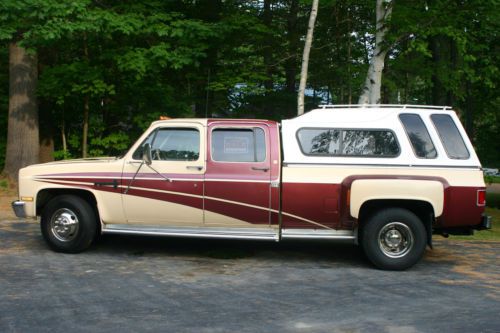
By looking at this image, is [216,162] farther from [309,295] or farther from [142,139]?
[309,295]

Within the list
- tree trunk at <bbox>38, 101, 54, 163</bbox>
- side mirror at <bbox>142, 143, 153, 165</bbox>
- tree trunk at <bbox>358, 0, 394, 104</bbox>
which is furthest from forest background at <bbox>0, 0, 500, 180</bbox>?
side mirror at <bbox>142, 143, 153, 165</bbox>

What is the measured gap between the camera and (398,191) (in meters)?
7.16

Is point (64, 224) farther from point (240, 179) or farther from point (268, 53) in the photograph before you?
point (268, 53)

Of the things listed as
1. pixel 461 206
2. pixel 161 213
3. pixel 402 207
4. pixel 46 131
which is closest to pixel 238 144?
pixel 161 213

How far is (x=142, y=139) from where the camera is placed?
7801 millimetres

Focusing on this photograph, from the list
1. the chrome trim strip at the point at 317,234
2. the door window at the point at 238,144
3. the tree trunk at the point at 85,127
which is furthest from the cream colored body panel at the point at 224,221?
the tree trunk at the point at 85,127

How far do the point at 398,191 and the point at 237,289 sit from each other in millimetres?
2559

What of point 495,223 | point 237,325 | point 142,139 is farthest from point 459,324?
point 495,223

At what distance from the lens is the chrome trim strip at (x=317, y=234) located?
738cm

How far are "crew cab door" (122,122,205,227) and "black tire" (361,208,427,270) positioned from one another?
7.70 ft

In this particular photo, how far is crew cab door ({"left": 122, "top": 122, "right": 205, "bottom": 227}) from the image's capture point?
7.57 m

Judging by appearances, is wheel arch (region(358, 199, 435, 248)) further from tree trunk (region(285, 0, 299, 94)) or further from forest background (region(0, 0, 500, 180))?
tree trunk (region(285, 0, 299, 94))

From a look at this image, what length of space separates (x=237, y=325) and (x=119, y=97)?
1200cm

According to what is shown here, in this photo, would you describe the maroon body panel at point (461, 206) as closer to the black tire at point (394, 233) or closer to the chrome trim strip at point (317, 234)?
the black tire at point (394, 233)
